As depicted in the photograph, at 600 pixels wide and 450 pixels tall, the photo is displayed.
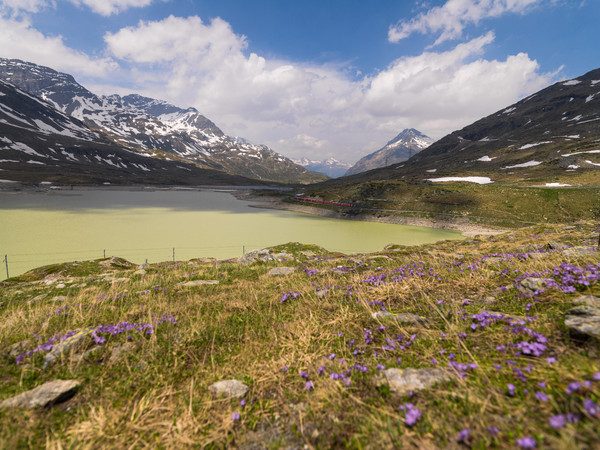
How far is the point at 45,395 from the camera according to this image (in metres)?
3.39

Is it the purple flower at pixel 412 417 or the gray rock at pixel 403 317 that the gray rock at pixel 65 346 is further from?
the gray rock at pixel 403 317

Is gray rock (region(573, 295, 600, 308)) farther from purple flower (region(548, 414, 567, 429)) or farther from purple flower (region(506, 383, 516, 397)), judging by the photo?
purple flower (region(548, 414, 567, 429))

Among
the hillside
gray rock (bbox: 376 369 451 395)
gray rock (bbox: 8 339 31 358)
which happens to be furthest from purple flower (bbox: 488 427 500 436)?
gray rock (bbox: 8 339 31 358)

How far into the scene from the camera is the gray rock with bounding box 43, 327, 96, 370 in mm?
4258

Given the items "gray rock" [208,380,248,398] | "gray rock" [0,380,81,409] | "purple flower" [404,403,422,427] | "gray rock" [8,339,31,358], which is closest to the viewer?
"purple flower" [404,403,422,427]

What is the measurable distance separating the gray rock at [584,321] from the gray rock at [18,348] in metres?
9.06

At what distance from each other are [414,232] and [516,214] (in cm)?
2767

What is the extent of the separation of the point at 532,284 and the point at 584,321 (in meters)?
1.94

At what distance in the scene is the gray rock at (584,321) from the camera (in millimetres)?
3240

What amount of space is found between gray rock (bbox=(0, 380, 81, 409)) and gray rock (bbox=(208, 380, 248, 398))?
1974mm

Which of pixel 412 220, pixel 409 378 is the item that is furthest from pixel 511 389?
pixel 412 220

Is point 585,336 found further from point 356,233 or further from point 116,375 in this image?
point 356,233

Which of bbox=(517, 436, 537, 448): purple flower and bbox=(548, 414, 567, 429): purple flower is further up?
bbox=(548, 414, 567, 429): purple flower

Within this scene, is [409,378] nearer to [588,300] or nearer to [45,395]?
[588,300]
